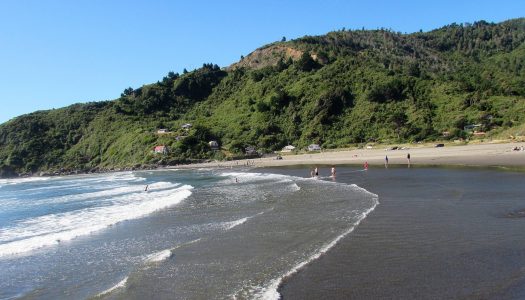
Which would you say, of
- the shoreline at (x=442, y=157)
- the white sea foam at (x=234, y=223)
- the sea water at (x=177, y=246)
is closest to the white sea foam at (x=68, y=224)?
the sea water at (x=177, y=246)

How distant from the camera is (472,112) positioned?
72.0m

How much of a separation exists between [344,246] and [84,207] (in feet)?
71.4

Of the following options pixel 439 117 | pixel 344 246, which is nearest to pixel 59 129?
pixel 439 117

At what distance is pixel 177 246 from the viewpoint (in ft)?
47.9

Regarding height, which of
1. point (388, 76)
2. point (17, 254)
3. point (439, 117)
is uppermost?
point (388, 76)

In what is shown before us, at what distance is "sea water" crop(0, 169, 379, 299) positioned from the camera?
1043cm

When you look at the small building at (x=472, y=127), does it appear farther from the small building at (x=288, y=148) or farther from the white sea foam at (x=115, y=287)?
the white sea foam at (x=115, y=287)

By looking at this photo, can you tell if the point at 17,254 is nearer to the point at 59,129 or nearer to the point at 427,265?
the point at 427,265

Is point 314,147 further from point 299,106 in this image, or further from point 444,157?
point 444,157

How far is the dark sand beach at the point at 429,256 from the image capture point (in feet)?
28.3

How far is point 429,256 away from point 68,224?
17.8m

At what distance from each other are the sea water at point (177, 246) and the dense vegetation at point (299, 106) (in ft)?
150

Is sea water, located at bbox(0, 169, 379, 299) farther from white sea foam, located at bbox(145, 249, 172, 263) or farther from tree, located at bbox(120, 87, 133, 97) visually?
tree, located at bbox(120, 87, 133, 97)

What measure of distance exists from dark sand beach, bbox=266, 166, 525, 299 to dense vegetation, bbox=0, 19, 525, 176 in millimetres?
44940
